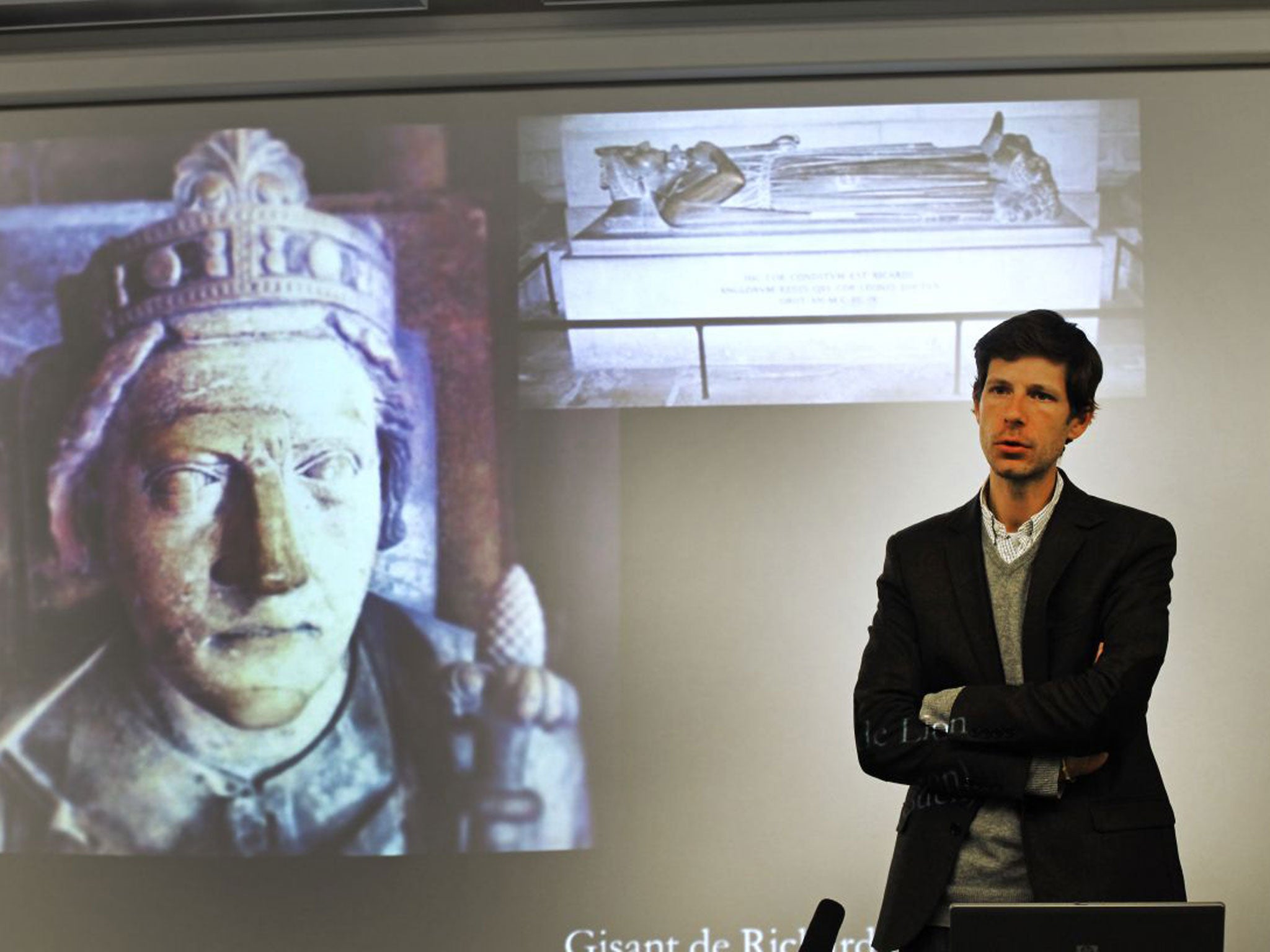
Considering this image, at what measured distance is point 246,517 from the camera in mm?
3633

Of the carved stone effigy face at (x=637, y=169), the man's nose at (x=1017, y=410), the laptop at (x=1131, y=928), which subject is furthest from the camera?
the carved stone effigy face at (x=637, y=169)

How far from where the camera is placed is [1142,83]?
3590mm

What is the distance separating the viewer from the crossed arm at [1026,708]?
194cm

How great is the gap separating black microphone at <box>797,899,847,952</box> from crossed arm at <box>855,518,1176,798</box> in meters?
0.46

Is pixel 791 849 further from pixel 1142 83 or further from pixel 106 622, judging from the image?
pixel 1142 83

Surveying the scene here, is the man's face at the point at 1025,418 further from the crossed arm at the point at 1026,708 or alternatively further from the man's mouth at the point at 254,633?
the man's mouth at the point at 254,633

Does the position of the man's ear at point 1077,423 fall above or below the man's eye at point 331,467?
below

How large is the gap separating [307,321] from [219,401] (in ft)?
0.97

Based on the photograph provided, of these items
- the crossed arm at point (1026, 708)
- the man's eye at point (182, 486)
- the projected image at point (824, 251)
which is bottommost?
the crossed arm at point (1026, 708)

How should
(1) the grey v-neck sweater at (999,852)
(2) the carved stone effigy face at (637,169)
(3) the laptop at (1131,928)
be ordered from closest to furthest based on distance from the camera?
1. (3) the laptop at (1131,928)
2. (1) the grey v-neck sweater at (999,852)
3. (2) the carved stone effigy face at (637,169)

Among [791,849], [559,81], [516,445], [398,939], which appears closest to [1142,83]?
[559,81]

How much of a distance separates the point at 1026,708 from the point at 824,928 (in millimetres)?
540

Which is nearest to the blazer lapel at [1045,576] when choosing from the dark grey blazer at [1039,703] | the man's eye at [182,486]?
the dark grey blazer at [1039,703]

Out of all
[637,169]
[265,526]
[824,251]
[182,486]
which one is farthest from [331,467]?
[824,251]
